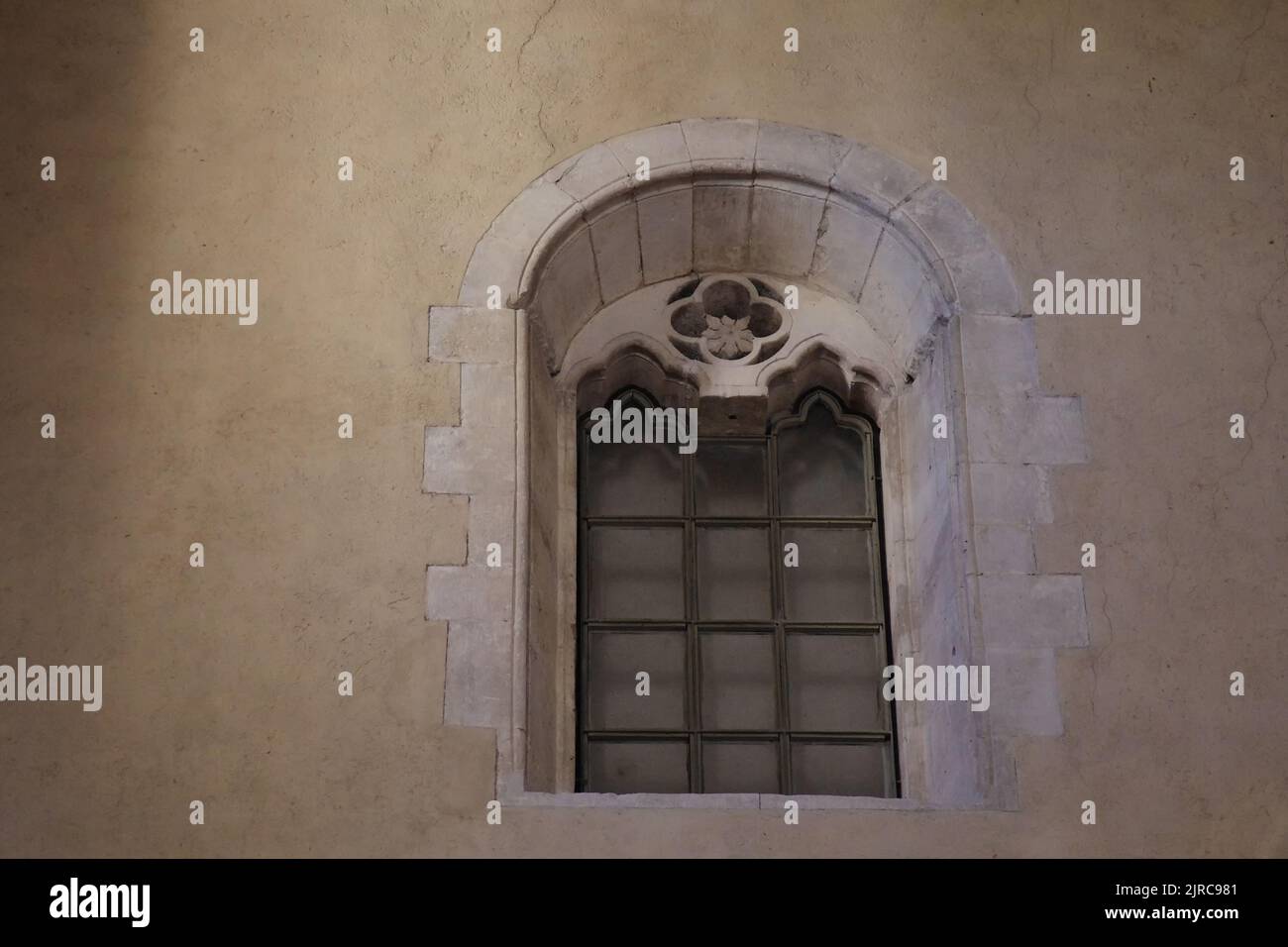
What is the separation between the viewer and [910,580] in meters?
5.93

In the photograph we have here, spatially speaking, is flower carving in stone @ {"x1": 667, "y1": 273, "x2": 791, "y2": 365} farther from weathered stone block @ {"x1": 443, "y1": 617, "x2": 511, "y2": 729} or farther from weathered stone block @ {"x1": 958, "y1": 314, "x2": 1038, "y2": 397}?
weathered stone block @ {"x1": 443, "y1": 617, "x2": 511, "y2": 729}

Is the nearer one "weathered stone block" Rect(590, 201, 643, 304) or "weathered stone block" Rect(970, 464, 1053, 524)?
"weathered stone block" Rect(970, 464, 1053, 524)

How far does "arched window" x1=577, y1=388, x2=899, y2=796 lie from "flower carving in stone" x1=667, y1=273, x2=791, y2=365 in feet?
0.74

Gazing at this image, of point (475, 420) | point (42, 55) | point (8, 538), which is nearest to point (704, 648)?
point (475, 420)

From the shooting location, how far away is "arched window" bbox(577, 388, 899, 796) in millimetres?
5789

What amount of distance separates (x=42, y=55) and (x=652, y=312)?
6.74ft

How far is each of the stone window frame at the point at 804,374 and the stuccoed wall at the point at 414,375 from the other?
0.08 meters

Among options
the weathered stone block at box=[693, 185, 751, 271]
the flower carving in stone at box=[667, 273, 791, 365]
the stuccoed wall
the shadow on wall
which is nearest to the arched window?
the flower carving in stone at box=[667, 273, 791, 365]

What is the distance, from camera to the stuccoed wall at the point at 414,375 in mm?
5078

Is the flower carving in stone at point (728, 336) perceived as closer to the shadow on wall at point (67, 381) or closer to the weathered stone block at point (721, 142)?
the weathered stone block at point (721, 142)

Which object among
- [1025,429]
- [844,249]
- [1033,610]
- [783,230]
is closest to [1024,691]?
[1033,610]

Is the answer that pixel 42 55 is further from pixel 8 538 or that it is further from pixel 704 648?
pixel 704 648

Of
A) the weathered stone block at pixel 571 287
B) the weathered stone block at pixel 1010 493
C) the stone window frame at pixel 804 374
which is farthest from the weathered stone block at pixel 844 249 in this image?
the weathered stone block at pixel 1010 493
